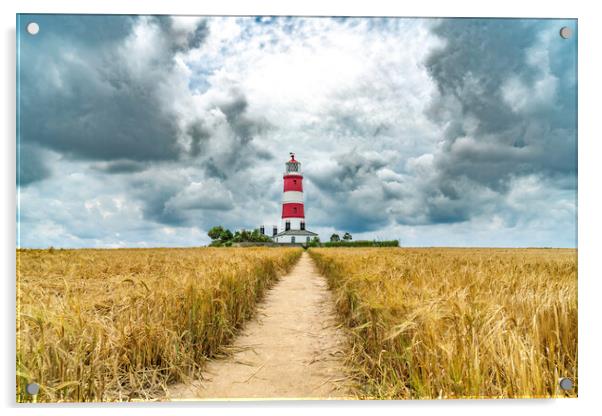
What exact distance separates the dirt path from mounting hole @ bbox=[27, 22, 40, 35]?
3.19 metres

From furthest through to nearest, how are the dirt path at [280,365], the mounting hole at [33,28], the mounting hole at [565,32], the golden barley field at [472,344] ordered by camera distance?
the mounting hole at [565,32] < the mounting hole at [33,28] < the dirt path at [280,365] < the golden barley field at [472,344]

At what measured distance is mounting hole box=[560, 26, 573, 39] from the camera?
3.66 m

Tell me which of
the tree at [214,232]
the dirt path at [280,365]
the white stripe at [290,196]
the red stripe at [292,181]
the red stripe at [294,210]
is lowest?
the dirt path at [280,365]

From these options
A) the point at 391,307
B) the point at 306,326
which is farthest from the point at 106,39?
the point at 306,326

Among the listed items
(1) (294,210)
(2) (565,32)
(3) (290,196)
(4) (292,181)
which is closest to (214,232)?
(3) (290,196)

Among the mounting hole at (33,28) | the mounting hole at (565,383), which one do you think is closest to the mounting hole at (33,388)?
the mounting hole at (33,28)

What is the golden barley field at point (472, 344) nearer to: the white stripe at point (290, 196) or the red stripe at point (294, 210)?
the white stripe at point (290, 196)

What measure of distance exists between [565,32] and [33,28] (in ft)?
15.3

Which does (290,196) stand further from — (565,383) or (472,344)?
(472,344)

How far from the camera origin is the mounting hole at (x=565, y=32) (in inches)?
144

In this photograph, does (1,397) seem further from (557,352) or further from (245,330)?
(557,352)

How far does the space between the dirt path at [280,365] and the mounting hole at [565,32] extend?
3.54m

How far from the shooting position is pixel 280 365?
3729 mm

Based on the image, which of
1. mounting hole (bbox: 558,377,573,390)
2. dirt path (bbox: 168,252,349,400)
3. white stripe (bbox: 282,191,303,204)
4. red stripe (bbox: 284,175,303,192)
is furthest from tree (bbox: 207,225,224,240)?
mounting hole (bbox: 558,377,573,390)
